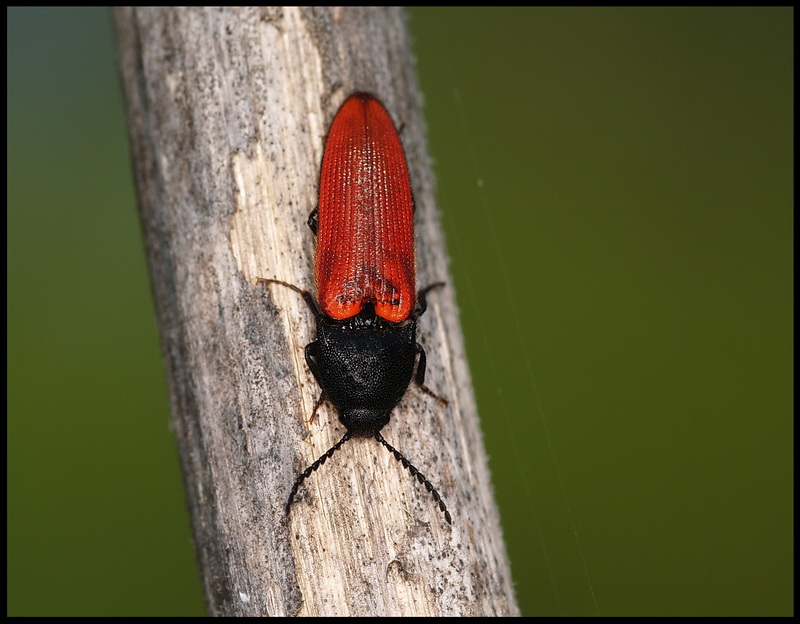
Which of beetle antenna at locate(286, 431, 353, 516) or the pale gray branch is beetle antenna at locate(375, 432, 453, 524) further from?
beetle antenna at locate(286, 431, 353, 516)

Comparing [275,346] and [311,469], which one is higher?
[275,346]

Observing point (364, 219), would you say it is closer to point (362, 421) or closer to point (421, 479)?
point (362, 421)

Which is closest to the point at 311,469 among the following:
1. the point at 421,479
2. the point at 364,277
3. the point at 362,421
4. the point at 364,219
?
the point at 362,421

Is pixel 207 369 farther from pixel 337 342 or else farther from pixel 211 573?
pixel 211 573

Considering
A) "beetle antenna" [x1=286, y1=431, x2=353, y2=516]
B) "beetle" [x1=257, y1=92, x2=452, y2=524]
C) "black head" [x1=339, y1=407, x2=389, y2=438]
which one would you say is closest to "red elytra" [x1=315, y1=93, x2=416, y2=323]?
"beetle" [x1=257, y1=92, x2=452, y2=524]

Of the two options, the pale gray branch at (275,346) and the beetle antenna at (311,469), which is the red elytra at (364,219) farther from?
the beetle antenna at (311,469)

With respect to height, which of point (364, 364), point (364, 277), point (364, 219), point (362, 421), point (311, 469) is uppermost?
point (364, 219)

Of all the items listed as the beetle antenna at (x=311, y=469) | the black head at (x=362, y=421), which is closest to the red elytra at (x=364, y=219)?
the black head at (x=362, y=421)
